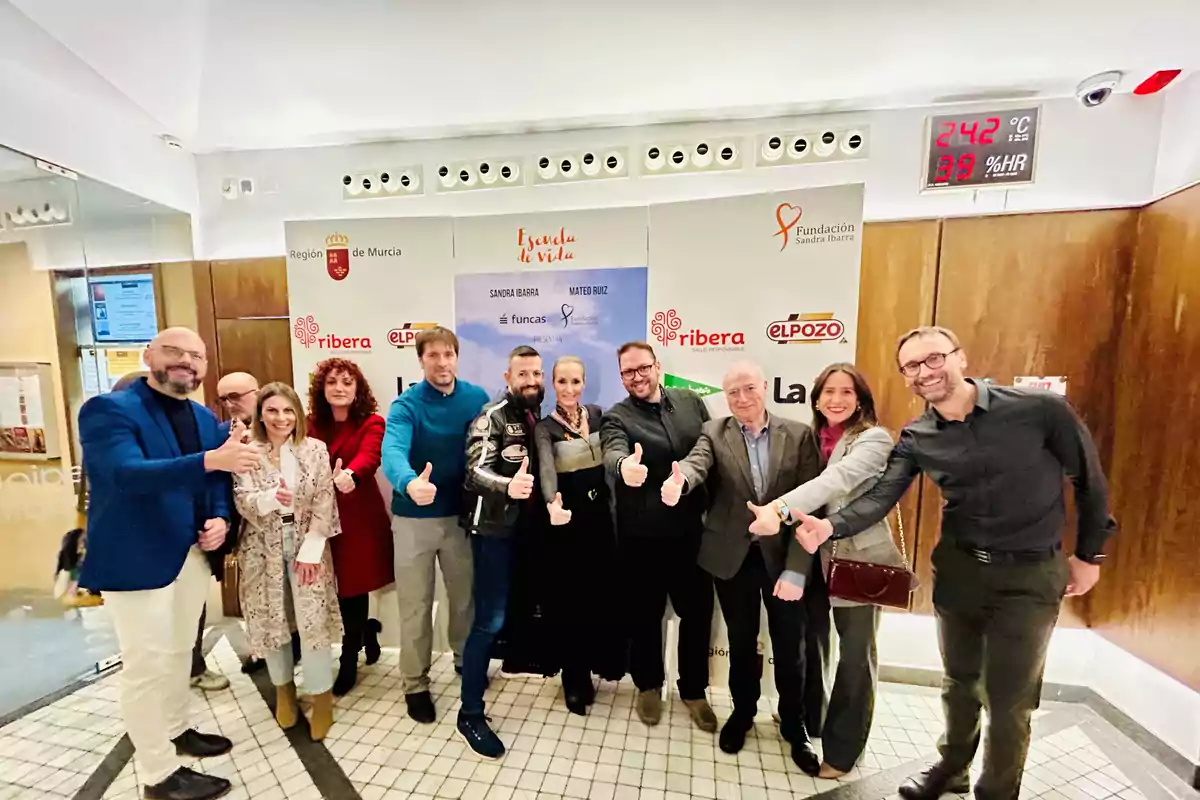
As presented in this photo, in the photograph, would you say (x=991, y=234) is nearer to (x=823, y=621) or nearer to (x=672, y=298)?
(x=672, y=298)

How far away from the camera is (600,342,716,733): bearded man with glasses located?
2209mm

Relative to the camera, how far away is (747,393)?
82.0 inches

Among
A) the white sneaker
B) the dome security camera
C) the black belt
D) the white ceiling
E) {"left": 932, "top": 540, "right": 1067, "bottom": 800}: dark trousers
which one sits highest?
the white ceiling

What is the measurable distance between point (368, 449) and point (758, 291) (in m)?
2.12

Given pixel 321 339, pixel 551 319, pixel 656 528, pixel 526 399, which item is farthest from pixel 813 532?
pixel 321 339

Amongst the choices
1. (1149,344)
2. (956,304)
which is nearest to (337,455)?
(956,304)

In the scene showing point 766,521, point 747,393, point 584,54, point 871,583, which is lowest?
point 871,583

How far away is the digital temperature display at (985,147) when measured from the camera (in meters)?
2.57

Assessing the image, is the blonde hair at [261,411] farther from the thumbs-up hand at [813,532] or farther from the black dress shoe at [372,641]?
the thumbs-up hand at [813,532]

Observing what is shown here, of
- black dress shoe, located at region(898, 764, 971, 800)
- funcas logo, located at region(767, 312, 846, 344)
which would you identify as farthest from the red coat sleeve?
black dress shoe, located at region(898, 764, 971, 800)

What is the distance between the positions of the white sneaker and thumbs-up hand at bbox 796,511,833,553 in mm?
3086

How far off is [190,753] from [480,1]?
3.58m

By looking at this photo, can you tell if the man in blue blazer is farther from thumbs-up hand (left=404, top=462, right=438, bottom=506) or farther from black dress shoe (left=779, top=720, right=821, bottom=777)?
black dress shoe (left=779, top=720, right=821, bottom=777)

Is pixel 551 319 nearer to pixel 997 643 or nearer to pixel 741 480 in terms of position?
pixel 741 480
